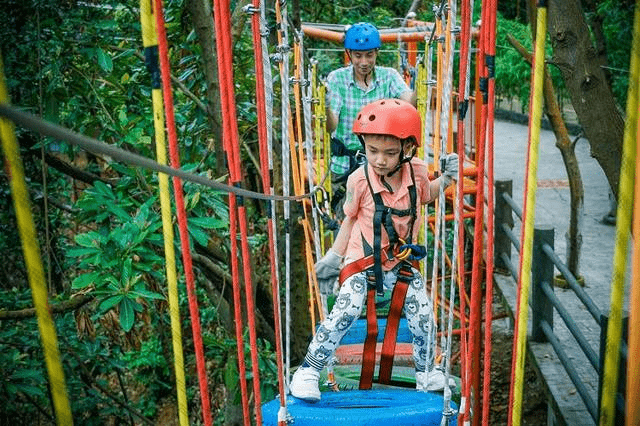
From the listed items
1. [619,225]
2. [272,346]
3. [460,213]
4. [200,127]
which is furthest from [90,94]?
[619,225]

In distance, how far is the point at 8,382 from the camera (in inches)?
106

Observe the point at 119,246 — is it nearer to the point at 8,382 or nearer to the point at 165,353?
the point at 8,382

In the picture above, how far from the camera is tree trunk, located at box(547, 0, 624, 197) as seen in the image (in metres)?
2.28

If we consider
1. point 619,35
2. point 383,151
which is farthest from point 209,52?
point 619,35

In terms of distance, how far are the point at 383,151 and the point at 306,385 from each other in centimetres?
75

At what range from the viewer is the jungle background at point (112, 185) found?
2340mm

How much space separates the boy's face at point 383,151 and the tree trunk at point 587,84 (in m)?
0.57

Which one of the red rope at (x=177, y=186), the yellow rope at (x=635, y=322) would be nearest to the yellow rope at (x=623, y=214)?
the yellow rope at (x=635, y=322)

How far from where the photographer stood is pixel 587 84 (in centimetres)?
229

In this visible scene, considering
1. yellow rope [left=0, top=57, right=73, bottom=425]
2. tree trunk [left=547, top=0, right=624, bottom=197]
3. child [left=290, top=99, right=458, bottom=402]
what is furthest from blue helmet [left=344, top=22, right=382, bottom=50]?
yellow rope [left=0, top=57, right=73, bottom=425]

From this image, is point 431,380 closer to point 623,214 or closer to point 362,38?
point 623,214

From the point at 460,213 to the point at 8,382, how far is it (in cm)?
184

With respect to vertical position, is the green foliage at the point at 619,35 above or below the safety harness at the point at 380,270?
above

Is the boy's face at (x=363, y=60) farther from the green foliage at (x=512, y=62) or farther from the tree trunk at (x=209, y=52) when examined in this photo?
the green foliage at (x=512, y=62)
